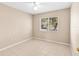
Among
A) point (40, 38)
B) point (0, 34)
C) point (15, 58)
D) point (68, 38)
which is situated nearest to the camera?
point (15, 58)

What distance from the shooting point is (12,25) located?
10.1 feet

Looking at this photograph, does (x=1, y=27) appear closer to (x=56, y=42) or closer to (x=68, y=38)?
(x=56, y=42)

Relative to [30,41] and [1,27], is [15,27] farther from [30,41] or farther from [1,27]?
[30,41]

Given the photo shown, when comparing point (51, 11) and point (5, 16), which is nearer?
point (5, 16)

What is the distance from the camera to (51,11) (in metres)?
3.28

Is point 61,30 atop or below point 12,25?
below

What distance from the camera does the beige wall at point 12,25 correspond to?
2.69 meters

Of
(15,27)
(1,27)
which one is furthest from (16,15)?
(1,27)

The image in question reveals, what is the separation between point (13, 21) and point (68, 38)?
Result: 2209 mm

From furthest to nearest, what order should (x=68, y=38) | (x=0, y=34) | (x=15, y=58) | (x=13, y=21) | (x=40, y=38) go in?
1. (x=40, y=38)
2. (x=13, y=21)
3. (x=68, y=38)
4. (x=0, y=34)
5. (x=15, y=58)

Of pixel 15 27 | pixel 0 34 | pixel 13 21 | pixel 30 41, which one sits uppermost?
pixel 13 21

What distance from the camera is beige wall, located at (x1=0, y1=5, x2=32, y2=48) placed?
2691 millimetres

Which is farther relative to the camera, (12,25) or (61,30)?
(12,25)

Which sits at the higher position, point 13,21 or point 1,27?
point 13,21
